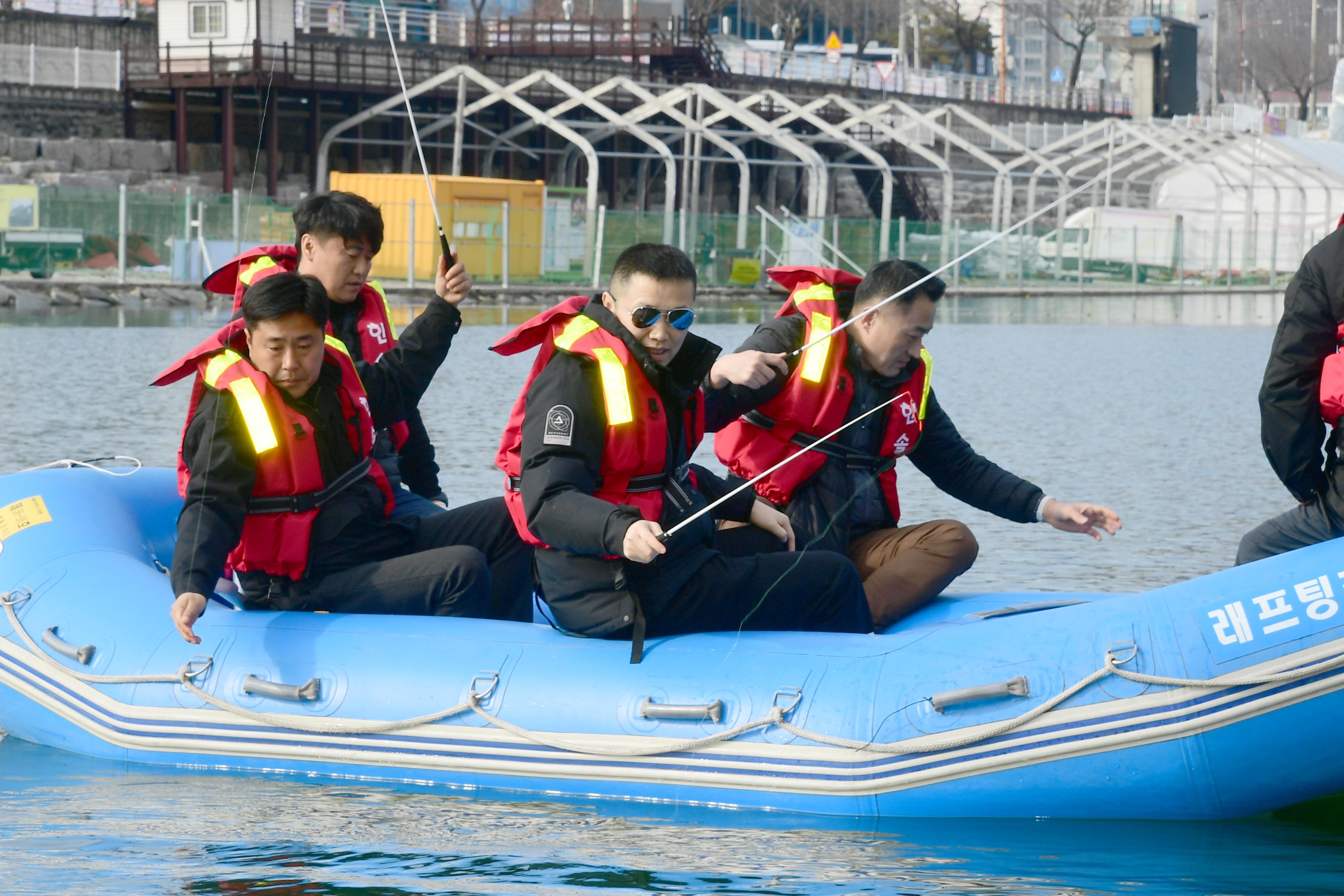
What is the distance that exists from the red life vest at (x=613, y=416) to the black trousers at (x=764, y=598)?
22cm

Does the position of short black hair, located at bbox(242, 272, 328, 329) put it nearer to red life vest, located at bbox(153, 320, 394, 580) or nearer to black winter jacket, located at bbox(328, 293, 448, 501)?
red life vest, located at bbox(153, 320, 394, 580)

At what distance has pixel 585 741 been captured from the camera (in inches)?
167

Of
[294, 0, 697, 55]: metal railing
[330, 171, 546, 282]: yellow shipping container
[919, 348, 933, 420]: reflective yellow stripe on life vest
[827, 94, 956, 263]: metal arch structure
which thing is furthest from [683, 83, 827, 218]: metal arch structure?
[919, 348, 933, 420]: reflective yellow stripe on life vest

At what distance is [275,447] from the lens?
438 cm

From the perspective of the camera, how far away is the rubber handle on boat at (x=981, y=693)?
4.01m

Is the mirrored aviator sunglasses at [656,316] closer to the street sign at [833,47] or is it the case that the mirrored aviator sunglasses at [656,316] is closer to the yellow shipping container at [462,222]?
the yellow shipping container at [462,222]

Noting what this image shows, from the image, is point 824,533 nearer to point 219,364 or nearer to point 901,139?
point 219,364

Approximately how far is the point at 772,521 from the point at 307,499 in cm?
123

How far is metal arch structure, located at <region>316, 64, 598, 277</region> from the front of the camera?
25984mm

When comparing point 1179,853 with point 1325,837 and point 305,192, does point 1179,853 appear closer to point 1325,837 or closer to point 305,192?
point 1325,837

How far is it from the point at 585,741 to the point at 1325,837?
69.8 inches

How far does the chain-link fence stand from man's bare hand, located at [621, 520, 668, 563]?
13380 mm

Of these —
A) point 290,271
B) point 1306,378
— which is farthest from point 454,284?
point 1306,378

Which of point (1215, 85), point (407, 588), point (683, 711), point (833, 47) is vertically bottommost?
point (683, 711)
